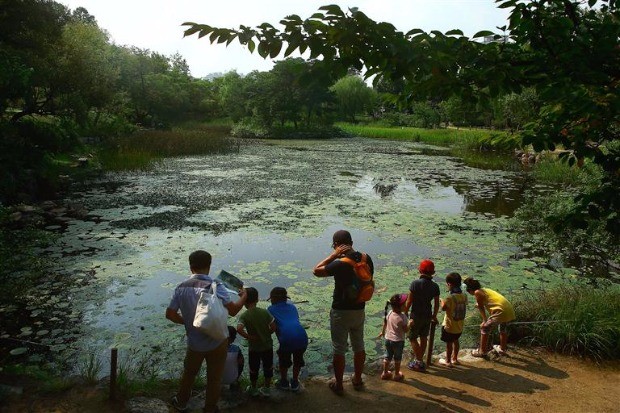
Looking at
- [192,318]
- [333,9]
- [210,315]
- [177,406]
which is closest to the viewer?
[333,9]

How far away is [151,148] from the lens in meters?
23.8

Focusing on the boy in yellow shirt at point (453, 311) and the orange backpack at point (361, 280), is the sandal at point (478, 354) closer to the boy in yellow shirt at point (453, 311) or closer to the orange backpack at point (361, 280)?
the boy in yellow shirt at point (453, 311)

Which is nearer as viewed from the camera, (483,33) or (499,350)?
(483,33)

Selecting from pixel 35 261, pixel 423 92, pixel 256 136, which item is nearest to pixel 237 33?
pixel 423 92

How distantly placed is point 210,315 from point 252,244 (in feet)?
20.5

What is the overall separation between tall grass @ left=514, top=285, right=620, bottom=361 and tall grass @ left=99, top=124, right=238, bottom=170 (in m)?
17.7

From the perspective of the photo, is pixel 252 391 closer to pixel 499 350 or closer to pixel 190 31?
pixel 499 350

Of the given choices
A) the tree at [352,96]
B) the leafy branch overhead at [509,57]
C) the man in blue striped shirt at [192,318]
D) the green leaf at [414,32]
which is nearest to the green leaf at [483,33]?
the leafy branch overhead at [509,57]

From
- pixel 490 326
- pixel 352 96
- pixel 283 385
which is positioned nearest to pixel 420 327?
pixel 490 326

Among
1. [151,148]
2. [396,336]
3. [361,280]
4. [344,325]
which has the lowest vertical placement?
[396,336]

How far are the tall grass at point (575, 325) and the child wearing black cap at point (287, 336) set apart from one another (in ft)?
9.67

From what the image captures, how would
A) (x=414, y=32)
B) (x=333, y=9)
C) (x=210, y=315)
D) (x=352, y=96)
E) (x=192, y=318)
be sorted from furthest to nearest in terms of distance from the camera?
(x=352, y=96) → (x=192, y=318) → (x=210, y=315) → (x=414, y=32) → (x=333, y=9)

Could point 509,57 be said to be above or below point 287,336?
above

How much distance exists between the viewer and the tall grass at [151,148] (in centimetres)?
1952
